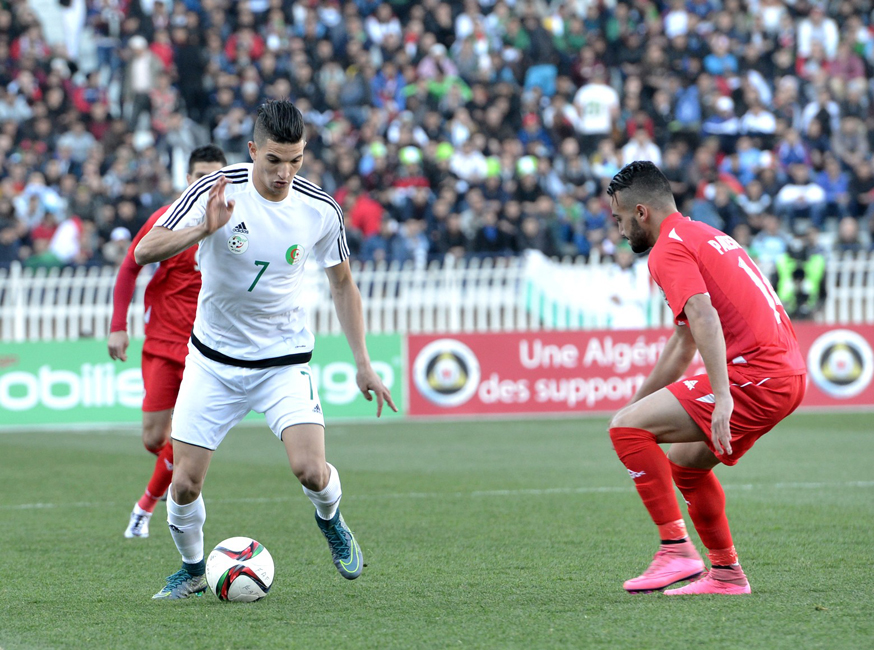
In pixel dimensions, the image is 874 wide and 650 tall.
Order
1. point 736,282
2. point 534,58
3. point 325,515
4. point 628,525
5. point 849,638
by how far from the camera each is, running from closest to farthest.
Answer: point 849,638 → point 736,282 → point 325,515 → point 628,525 → point 534,58

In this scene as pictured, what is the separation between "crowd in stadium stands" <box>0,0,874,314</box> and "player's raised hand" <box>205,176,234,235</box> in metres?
Answer: 13.1

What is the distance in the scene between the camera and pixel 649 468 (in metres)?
5.57

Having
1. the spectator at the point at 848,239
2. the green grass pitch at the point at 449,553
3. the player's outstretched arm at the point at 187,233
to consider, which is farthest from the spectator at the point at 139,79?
the player's outstretched arm at the point at 187,233

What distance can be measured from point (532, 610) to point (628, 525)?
9.07 feet

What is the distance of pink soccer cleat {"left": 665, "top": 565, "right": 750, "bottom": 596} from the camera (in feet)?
18.4

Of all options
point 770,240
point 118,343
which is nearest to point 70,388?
point 118,343

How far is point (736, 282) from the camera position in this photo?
546cm

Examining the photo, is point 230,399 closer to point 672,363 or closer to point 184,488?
point 184,488

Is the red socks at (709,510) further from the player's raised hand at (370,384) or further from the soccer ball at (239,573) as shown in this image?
the soccer ball at (239,573)

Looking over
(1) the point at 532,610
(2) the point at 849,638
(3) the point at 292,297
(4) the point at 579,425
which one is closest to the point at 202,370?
(3) the point at 292,297

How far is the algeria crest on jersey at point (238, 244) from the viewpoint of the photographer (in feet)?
18.1

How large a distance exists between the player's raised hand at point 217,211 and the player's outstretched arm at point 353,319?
91cm

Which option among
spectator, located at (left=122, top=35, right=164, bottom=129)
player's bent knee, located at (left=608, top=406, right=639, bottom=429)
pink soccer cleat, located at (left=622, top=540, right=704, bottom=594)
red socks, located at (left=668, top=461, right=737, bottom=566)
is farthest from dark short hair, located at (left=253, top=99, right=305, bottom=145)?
spectator, located at (left=122, top=35, right=164, bottom=129)

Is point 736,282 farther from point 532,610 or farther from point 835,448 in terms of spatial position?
point 835,448
